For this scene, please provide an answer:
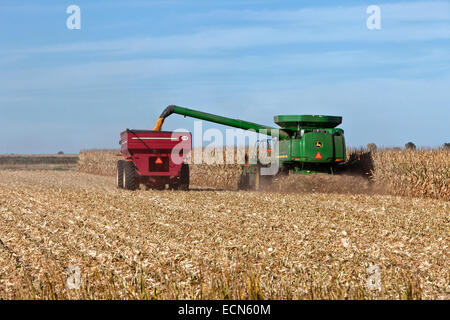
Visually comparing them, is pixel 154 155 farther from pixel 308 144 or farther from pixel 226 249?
pixel 226 249

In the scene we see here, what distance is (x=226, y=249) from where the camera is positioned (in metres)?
9.78

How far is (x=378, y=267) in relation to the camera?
27.5ft

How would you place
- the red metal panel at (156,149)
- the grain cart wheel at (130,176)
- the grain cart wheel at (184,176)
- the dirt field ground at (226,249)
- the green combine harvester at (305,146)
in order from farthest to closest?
the grain cart wheel at (184,176)
the grain cart wheel at (130,176)
the red metal panel at (156,149)
the green combine harvester at (305,146)
the dirt field ground at (226,249)

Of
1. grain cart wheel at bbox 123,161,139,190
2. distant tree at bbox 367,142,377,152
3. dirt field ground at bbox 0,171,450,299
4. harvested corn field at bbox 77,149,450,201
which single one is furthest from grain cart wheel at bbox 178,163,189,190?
distant tree at bbox 367,142,377,152

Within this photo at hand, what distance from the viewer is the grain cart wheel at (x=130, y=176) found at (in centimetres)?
2117

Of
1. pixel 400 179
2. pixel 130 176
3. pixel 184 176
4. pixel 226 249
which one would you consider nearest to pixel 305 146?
pixel 400 179

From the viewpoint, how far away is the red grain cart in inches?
816

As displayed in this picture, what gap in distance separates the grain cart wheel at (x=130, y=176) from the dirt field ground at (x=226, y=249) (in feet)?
13.4

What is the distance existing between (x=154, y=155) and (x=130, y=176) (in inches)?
46.6

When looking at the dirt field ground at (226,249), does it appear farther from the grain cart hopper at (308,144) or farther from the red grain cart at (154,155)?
the red grain cart at (154,155)

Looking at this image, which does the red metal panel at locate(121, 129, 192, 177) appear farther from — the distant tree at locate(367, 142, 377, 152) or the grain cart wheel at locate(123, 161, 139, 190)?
the distant tree at locate(367, 142, 377, 152)

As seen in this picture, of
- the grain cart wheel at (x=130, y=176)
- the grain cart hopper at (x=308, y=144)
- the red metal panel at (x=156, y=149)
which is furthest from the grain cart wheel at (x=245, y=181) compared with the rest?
the grain cart wheel at (x=130, y=176)

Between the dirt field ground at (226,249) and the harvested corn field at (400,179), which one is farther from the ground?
the harvested corn field at (400,179)
